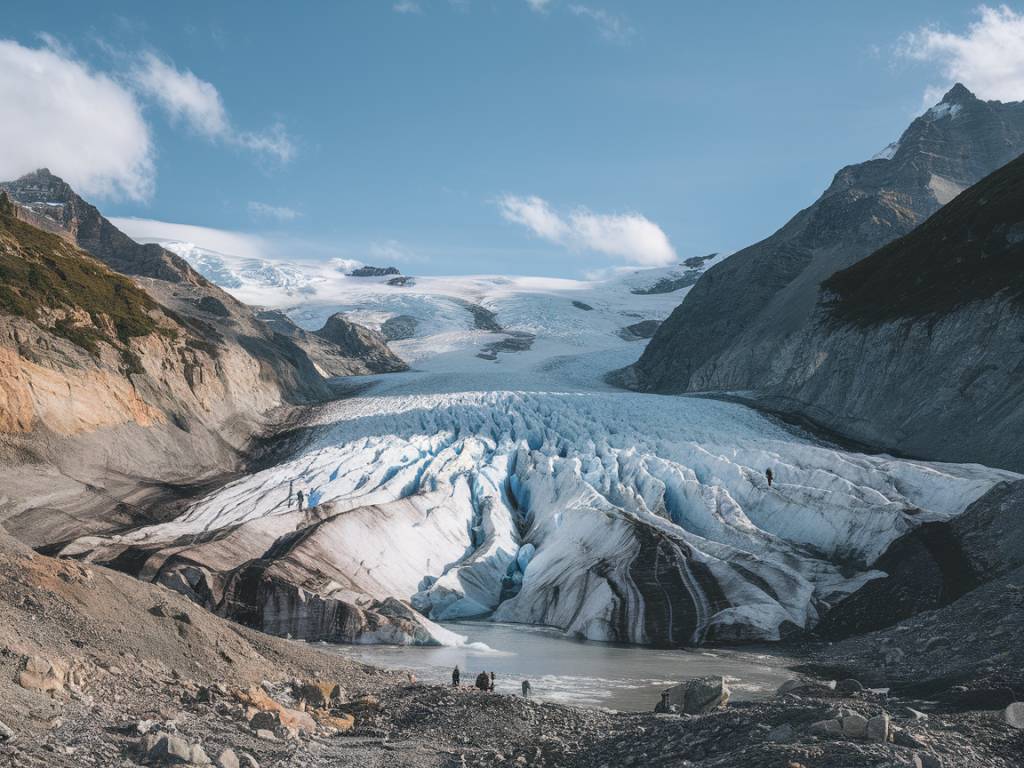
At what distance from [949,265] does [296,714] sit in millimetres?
43736

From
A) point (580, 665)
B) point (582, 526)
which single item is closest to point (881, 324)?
point (582, 526)

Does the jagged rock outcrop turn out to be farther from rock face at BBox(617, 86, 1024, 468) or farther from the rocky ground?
the rocky ground

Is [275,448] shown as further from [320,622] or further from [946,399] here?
[946,399]

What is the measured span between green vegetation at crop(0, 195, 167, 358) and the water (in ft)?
66.7

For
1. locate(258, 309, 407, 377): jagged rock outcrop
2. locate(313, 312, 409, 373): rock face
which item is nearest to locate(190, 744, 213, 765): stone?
locate(258, 309, 407, 377): jagged rock outcrop

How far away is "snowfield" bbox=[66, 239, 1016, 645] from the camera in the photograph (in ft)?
85.9

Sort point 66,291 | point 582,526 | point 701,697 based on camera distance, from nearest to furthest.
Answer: point 701,697, point 582,526, point 66,291

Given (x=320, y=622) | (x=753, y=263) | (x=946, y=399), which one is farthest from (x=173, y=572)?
(x=753, y=263)

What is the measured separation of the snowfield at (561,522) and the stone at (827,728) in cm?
1499

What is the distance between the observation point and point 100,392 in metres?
35.3

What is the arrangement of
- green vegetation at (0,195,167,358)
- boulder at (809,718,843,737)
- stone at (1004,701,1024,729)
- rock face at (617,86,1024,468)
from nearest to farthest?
boulder at (809,718,843,737) < stone at (1004,701,1024,729) < green vegetation at (0,195,167,358) < rock face at (617,86,1024,468)

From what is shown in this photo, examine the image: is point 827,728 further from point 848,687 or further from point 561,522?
point 561,522

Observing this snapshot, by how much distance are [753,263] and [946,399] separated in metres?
41.7

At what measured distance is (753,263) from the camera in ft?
263
